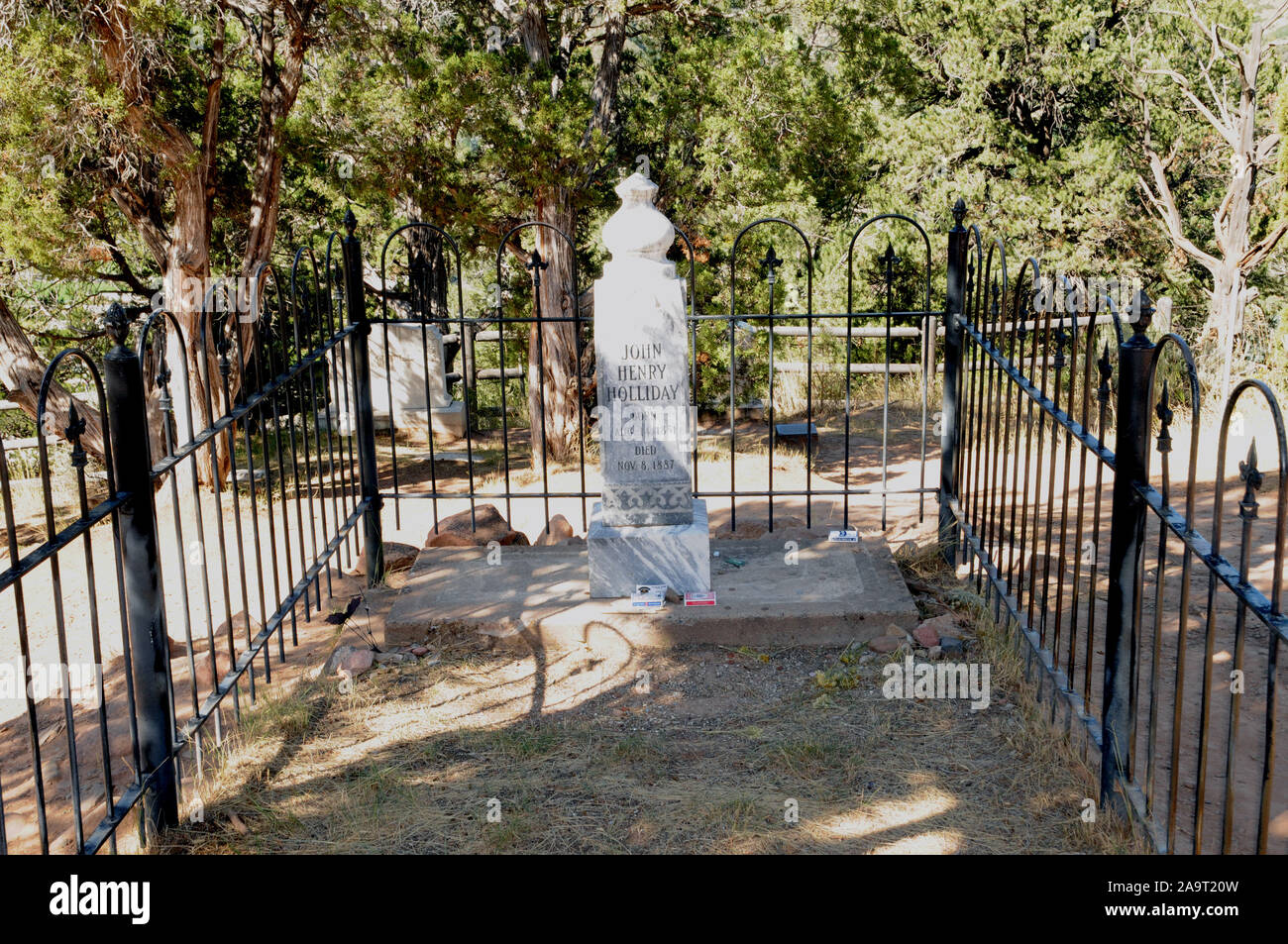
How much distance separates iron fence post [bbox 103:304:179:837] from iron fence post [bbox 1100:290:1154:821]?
3037mm

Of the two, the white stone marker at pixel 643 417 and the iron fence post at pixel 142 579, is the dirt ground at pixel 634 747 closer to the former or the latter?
the iron fence post at pixel 142 579

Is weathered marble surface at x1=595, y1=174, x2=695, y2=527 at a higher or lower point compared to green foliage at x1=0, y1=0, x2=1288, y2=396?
lower

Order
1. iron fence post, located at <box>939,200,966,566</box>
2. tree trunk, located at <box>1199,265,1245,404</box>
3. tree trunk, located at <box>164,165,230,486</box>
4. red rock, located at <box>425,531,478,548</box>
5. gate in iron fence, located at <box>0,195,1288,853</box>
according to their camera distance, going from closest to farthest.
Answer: gate in iron fence, located at <box>0,195,1288,853</box>
iron fence post, located at <box>939,200,966,566</box>
red rock, located at <box>425,531,478,548</box>
tree trunk, located at <box>164,165,230,486</box>
tree trunk, located at <box>1199,265,1245,404</box>

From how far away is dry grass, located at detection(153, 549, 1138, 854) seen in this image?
392 cm

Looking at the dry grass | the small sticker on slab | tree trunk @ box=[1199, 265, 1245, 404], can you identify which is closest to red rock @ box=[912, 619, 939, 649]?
the dry grass

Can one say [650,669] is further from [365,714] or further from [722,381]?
[722,381]

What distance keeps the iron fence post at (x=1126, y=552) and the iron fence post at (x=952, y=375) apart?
263cm

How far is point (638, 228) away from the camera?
17.8 ft

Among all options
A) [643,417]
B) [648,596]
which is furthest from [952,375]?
[648,596]

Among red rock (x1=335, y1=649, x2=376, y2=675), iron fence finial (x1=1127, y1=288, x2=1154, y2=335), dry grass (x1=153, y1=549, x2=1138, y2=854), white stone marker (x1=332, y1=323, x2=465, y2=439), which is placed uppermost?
iron fence finial (x1=1127, y1=288, x2=1154, y2=335)

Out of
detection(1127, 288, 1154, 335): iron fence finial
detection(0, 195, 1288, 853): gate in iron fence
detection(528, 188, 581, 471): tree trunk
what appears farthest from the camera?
detection(528, 188, 581, 471): tree trunk

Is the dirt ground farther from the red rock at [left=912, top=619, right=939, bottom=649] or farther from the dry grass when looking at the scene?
the red rock at [left=912, top=619, right=939, bottom=649]

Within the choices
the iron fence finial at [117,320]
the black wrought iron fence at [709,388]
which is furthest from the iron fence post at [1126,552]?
the black wrought iron fence at [709,388]

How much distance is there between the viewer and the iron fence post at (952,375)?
6.22 meters
